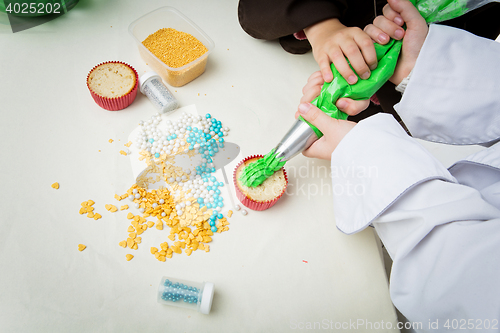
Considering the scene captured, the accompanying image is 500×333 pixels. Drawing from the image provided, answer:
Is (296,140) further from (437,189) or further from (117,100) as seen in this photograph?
(117,100)

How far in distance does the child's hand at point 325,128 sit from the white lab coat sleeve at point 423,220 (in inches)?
1.4

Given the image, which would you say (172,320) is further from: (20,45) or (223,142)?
(20,45)

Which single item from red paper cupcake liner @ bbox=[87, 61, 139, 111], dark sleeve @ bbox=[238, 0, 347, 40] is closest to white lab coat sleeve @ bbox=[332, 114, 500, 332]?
dark sleeve @ bbox=[238, 0, 347, 40]

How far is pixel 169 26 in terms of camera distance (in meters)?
0.86

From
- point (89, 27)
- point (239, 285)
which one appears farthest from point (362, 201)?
point (89, 27)

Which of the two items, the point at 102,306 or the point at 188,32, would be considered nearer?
the point at 102,306

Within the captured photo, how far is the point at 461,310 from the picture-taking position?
0.43 metres

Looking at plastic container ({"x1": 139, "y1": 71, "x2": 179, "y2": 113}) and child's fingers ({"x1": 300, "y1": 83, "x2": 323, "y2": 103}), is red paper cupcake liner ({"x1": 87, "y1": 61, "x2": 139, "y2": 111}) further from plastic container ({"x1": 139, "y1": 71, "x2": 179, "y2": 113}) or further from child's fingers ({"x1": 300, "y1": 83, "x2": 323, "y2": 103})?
child's fingers ({"x1": 300, "y1": 83, "x2": 323, "y2": 103})

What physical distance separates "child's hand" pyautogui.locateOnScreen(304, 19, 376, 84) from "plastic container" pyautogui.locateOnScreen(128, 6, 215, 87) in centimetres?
29

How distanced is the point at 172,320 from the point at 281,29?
726 millimetres

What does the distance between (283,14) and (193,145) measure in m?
0.40

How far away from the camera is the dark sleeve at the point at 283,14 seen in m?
0.76

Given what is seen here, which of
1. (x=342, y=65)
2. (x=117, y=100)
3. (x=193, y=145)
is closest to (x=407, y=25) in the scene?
(x=342, y=65)

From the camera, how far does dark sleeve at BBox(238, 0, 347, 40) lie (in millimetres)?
763
